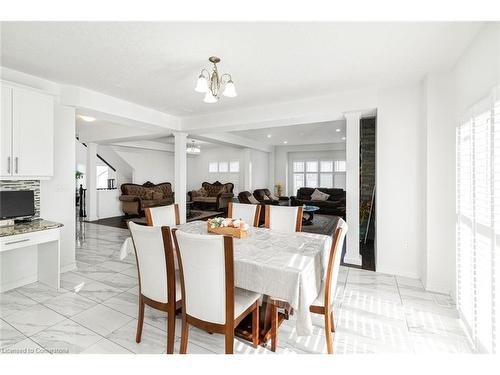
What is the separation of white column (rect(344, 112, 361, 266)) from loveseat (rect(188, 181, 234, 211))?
5.81 m

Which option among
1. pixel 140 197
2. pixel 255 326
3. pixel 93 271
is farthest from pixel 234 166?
pixel 255 326

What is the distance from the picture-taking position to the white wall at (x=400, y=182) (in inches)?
125

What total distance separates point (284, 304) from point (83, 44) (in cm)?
280

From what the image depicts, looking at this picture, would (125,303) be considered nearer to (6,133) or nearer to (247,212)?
(247,212)

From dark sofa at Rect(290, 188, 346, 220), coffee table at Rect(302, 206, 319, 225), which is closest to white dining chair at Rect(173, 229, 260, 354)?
coffee table at Rect(302, 206, 319, 225)

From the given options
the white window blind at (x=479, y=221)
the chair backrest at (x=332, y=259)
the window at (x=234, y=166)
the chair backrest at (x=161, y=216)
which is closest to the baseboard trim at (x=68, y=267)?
the chair backrest at (x=161, y=216)

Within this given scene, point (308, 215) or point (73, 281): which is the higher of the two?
point (308, 215)

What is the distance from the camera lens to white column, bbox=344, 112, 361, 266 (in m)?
3.59

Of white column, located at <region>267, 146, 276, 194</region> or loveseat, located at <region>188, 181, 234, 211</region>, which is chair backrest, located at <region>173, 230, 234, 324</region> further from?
white column, located at <region>267, 146, 276, 194</region>

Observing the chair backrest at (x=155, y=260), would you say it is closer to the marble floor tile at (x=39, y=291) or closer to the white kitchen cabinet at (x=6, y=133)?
the marble floor tile at (x=39, y=291)

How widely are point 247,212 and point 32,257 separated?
2.70 m

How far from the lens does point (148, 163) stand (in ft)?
30.0

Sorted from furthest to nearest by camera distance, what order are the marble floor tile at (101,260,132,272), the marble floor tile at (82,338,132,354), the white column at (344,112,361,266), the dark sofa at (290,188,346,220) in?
the dark sofa at (290,188,346,220)
the white column at (344,112,361,266)
the marble floor tile at (101,260,132,272)
the marble floor tile at (82,338,132,354)
